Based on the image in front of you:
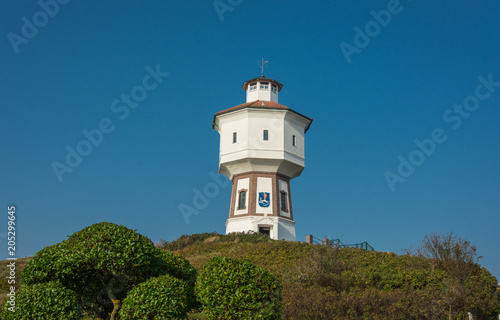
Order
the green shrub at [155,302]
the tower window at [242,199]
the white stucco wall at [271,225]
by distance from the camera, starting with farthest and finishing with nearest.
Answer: the tower window at [242,199], the white stucco wall at [271,225], the green shrub at [155,302]

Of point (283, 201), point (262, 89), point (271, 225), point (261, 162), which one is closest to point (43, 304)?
point (271, 225)

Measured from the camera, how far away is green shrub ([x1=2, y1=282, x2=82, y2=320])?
1081cm

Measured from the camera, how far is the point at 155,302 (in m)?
11.0

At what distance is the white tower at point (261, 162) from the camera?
36.3m

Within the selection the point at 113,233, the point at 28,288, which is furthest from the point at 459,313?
the point at 28,288

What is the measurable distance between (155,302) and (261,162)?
86.4 feet

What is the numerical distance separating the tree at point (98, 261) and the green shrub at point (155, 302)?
61 centimetres

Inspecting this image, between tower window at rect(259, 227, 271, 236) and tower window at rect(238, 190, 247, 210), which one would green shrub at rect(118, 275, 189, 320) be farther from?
tower window at rect(238, 190, 247, 210)

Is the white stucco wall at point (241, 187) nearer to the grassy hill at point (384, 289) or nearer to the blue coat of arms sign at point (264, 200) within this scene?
the blue coat of arms sign at point (264, 200)

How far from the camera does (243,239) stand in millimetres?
33594

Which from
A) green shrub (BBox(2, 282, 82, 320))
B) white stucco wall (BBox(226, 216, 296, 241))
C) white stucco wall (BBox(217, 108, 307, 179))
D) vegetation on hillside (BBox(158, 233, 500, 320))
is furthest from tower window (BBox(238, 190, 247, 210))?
green shrub (BBox(2, 282, 82, 320))

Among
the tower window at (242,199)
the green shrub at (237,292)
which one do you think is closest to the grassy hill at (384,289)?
the green shrub at (237,292)

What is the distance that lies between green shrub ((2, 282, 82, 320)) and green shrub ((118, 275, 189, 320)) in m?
1.13

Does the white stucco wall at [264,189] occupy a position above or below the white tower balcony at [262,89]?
below
